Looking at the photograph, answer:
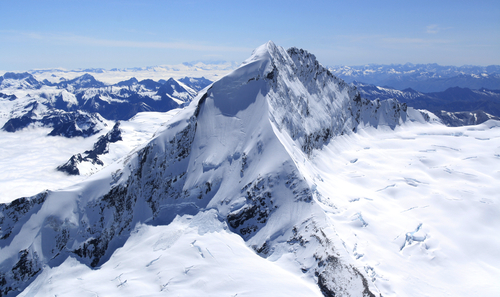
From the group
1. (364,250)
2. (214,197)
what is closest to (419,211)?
(364,250)

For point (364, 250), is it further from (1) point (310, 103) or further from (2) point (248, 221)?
(1) point (310, 103)

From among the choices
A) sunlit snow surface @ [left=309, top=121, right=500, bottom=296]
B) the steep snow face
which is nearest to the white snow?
sunlit snow surface @ [left=309, top=121, right=500, bottom=296]

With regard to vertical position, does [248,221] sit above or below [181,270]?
above

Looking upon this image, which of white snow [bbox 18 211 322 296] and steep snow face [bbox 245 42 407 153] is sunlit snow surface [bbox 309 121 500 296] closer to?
steep snow face [bbox 245 42 407 153]

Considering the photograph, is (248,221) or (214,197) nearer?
(248,221)

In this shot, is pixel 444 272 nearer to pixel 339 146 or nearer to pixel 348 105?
pixel 339 146
